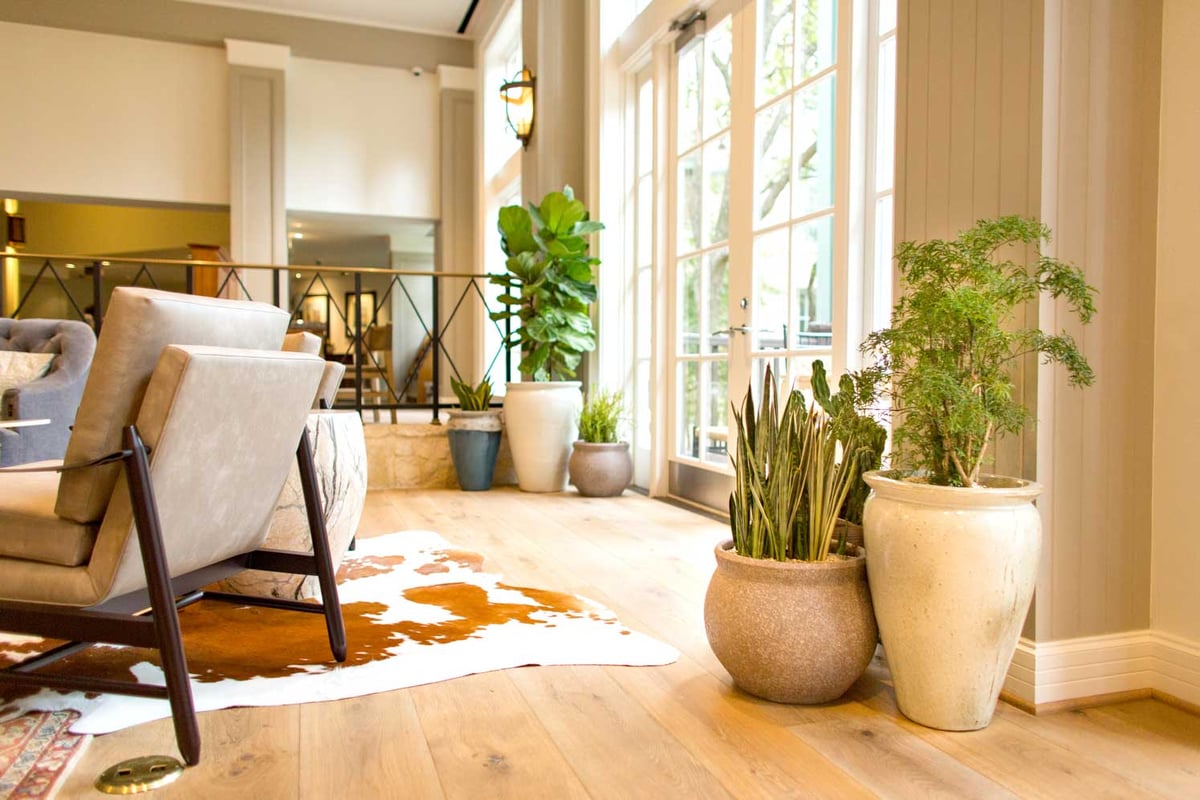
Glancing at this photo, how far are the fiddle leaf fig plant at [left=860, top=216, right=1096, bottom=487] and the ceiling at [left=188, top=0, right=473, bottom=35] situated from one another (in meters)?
6.95

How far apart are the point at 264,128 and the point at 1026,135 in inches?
281

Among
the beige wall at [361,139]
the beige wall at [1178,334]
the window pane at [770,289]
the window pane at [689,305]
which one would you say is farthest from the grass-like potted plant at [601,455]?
the beige wall at [361,139]

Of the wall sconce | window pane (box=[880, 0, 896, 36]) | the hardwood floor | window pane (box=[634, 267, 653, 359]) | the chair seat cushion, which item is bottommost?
the hardwood floor

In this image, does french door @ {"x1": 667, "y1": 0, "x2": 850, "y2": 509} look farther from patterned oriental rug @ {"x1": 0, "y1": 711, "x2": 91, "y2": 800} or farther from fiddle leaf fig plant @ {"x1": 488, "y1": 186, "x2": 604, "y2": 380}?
patterned oriental rug @ {"x1": 0, "y1": 711, "x2": 91, "y2": 800}

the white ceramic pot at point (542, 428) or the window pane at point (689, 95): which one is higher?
the window pane at point (689, 95)

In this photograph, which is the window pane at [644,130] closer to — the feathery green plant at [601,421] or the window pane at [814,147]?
the feathery green plant at [601,421]

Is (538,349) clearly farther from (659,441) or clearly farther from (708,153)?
(708,153)

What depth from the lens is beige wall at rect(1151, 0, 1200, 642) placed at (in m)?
1.79

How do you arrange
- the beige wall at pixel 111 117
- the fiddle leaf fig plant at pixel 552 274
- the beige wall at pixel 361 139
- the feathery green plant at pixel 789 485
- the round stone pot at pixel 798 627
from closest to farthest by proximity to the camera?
the round stone pot at pixel 798 627
the feathery green plant at pixel 789 485
the fiddle leaf fig plant at pixel 552 274
the beige wall at pixel 111 117
the beige wall at pixel 361 139

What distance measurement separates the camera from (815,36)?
3.28 m

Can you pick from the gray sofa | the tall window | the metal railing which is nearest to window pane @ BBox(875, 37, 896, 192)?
the gray sofa

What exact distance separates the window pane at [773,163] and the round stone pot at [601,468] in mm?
1509

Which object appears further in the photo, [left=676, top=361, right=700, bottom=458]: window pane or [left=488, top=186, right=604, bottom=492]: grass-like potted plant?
[left=488, top=186, right=604, bottom=492]: grass-like potted plant

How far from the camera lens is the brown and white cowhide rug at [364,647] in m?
1.79
